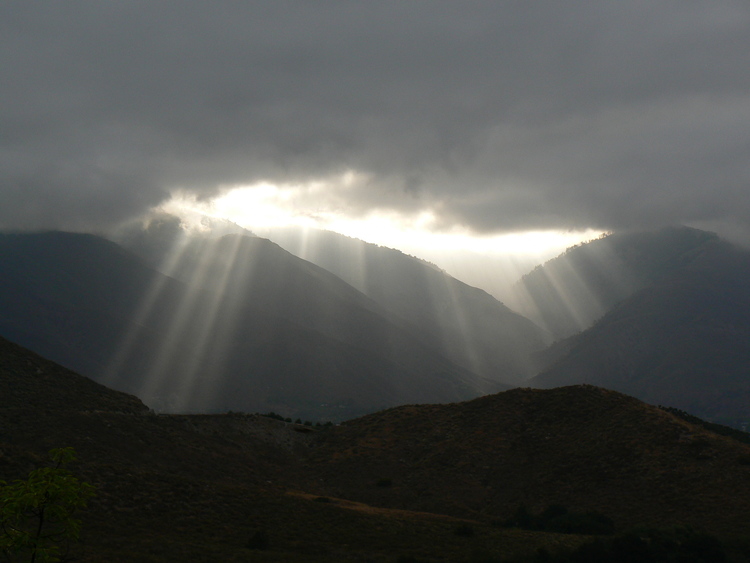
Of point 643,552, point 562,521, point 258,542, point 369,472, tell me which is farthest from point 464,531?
point 369,472

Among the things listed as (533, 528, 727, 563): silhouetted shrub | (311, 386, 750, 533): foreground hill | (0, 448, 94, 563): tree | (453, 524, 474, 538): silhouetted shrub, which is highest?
(311, 386, 750, 533): foreground hill

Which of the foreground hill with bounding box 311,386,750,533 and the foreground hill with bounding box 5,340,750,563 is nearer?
the foreground hill with bounding box 5,340,750,563

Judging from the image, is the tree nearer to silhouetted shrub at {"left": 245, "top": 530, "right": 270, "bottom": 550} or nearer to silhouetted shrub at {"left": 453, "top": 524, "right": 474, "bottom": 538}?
silhouetted shrub at {"left": 245, "top": 530, "right": 270, "bottom": 550}

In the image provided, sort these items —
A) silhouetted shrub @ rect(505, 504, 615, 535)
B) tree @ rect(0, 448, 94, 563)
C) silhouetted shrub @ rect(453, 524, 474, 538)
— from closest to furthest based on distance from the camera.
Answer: tree @ rect(0, 448, 94, 563), silhouetted shrub @ rect(453, 524, 474, 538), silhouetted shrub @ rect(505, 504, 615, 535)

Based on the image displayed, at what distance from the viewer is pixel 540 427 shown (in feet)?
211

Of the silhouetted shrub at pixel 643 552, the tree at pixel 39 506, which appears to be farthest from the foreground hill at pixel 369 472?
the tree at pixel 39 506

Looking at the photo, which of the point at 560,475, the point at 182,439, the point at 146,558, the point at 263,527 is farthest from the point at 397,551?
the point at 182,439

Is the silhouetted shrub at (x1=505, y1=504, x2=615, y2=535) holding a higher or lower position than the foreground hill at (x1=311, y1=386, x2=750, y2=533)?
lower

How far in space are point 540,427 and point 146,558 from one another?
153 feet

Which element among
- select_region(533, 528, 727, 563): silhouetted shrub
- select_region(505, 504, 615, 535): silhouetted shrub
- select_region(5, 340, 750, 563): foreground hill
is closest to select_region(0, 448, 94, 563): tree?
select_region(5, 340, 750, 563): foreground hill

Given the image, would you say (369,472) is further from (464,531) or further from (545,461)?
(464,531)

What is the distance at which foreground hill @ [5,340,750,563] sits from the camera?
35094 millimetres

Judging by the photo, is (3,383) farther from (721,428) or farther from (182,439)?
(721,428)

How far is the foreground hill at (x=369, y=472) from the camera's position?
3509 cm
